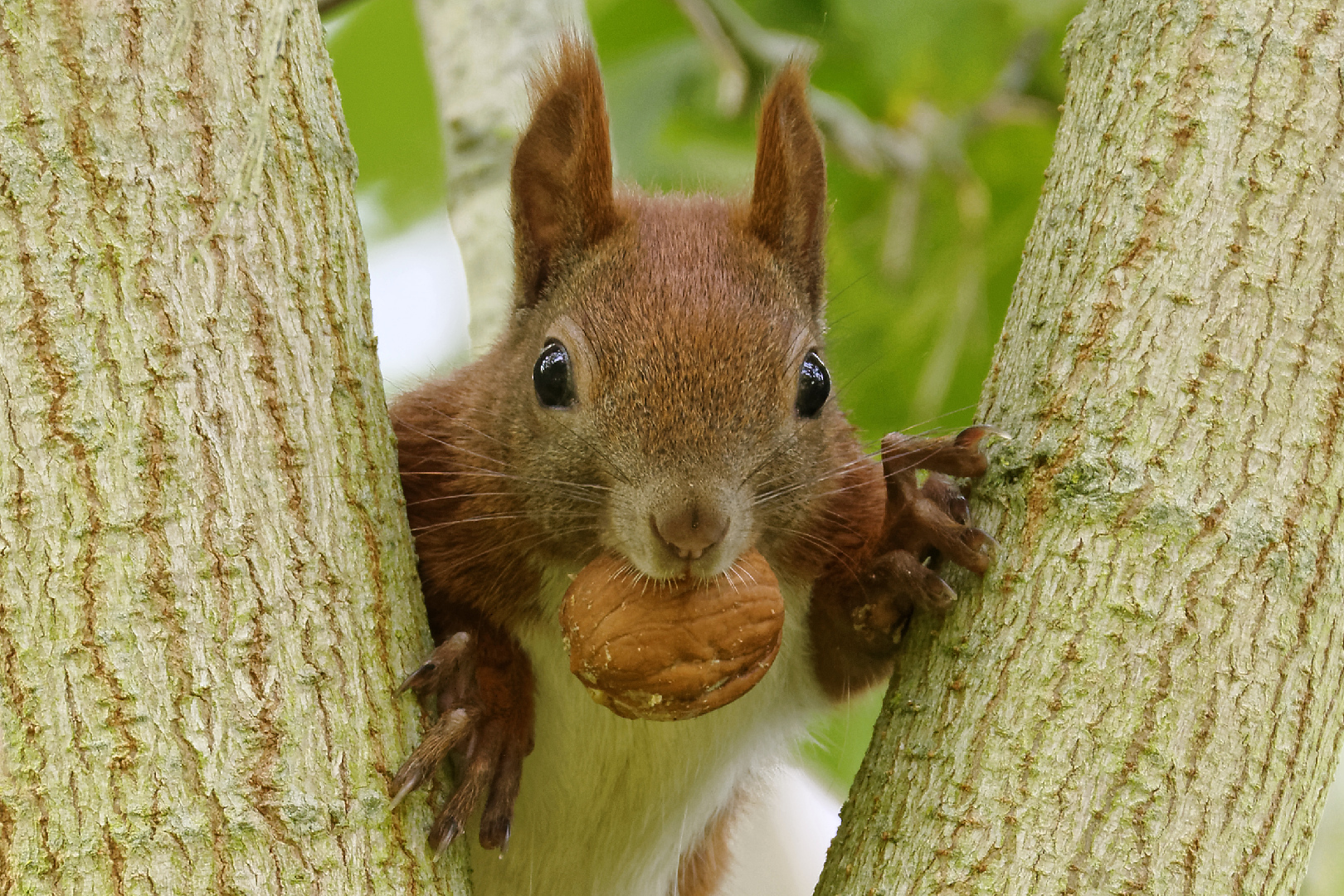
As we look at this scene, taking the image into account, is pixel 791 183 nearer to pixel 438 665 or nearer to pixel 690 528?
pixel 690 528

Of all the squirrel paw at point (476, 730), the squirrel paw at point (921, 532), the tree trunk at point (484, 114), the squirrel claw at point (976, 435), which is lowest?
the squirrel paw at point (476, 730)

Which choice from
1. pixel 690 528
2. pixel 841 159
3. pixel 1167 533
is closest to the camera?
pixel 1167 533

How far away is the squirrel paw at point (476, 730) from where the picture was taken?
201 centimetres

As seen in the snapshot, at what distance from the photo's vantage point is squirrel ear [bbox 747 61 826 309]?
8.32ft

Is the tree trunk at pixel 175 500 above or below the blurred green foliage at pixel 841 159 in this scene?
below

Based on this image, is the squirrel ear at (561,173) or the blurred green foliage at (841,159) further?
the blurred green foliage at (841,159)

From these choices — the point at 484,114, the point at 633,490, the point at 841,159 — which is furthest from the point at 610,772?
the point at 841,159

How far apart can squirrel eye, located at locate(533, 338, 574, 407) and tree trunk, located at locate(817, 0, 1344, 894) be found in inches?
28.8

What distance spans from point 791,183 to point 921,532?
72cm

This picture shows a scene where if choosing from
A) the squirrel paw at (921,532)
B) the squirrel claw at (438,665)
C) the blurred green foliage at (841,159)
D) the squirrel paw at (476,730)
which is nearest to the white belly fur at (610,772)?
the squirrel paw at (476,730)

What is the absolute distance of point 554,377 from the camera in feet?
7.81

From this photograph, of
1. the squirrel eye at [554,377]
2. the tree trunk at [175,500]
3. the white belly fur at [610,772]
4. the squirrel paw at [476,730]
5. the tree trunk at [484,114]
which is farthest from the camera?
the tree trunk at [484,114]

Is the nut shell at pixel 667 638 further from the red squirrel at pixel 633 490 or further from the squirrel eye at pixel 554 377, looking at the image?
the squirrel eye at pixel 554 377

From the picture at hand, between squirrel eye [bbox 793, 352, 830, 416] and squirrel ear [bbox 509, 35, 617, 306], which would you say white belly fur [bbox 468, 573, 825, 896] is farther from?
squirrel ear [bbox 509, 35, 617, 306]
